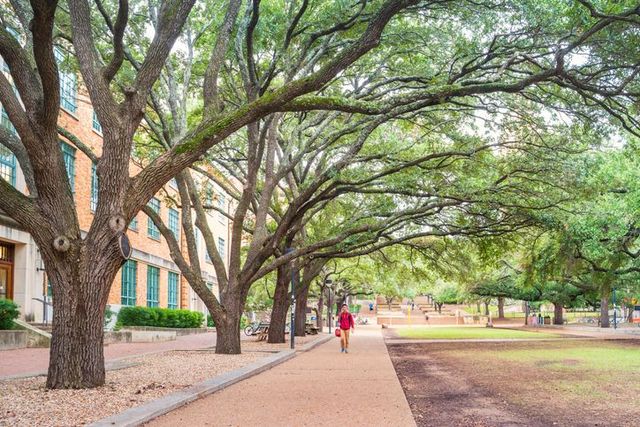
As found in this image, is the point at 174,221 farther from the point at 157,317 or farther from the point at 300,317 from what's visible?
the point at 300,317

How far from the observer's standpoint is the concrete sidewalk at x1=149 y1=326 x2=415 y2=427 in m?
8.56

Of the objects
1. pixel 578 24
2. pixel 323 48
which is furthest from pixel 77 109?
pixel 578 24

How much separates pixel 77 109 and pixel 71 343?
20.9m

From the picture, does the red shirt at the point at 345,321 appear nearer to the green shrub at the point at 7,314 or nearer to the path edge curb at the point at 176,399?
the path edge curb at the point at 176,399

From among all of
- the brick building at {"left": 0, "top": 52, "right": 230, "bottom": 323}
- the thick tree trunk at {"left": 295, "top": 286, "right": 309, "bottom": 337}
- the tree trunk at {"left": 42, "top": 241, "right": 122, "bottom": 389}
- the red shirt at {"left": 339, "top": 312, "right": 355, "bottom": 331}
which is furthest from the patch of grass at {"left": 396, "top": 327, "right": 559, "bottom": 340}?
the tree trunk at {"left": 42, "top": 241, "right": 122, "bottom": 389}

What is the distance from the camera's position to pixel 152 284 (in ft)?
128

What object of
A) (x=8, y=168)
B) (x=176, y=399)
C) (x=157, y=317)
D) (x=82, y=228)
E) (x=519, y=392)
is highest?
(x=8, y=168)

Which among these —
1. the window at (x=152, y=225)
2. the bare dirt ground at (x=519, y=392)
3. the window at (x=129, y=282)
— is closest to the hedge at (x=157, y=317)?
the window at (x=129, y=282)

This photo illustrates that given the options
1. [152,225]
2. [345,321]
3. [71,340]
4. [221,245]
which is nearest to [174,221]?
[152,225]

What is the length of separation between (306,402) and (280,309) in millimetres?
17515

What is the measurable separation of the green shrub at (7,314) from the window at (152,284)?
1733 centimetres

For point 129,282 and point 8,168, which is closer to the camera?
point 8,168

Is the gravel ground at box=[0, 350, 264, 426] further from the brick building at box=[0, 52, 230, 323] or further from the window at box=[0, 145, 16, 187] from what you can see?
the window at box=[0, 145, 16, 187]

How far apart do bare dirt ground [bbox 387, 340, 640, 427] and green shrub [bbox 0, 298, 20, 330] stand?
37.3 feet
